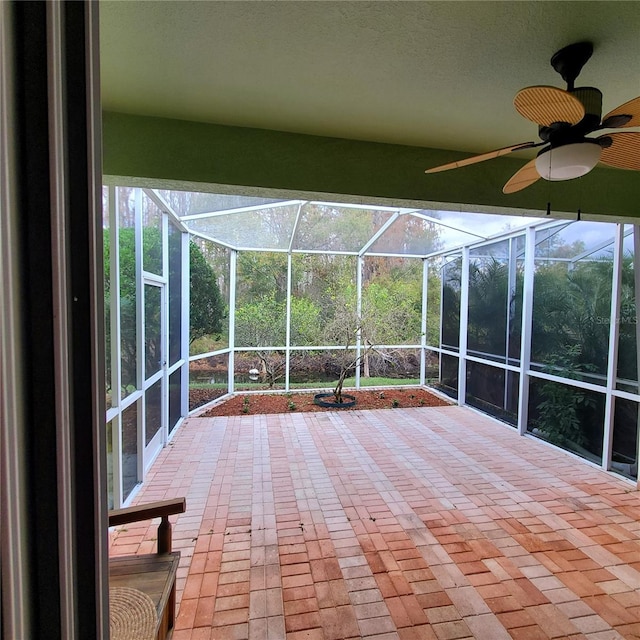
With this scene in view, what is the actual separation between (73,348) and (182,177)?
197 cm

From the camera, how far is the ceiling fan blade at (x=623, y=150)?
61.1 inches

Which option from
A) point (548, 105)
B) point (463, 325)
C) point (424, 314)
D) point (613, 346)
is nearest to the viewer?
point (548, 105)

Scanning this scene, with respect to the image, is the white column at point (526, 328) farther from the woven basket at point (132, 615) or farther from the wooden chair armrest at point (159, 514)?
the woven basket at point (132, 615)

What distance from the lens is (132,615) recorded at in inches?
52.4

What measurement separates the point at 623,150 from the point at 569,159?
396 millimetres

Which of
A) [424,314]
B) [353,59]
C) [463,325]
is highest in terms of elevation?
[353,59]

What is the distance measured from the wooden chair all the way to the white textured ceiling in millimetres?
2099

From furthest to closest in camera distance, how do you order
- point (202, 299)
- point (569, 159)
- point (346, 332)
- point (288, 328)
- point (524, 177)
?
point (288, 328)
point (346, 332)
point (202, 299)
point (524, 177)
point (569, 159)

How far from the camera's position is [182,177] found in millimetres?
2158

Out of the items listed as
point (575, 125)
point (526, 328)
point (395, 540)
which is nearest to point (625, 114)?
point (575, 125)

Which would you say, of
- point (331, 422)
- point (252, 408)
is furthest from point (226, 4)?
point (252, 408)

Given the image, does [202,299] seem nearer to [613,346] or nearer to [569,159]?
[569,159]

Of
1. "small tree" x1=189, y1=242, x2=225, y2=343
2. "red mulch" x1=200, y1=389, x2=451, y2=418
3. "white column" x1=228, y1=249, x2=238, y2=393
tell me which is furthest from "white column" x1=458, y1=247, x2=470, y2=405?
"small tree" x1=189, y1=242, x2=225, y2=343

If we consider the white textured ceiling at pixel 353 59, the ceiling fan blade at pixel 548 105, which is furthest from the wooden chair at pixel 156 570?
Answer: the ceiling fan blade at pixel 548 105
